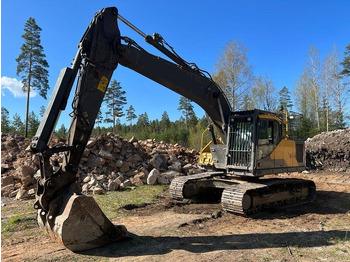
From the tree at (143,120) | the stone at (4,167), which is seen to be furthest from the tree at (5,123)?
the tree at (143,120)

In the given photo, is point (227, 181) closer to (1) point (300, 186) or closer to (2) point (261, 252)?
(1) point (300, 186)

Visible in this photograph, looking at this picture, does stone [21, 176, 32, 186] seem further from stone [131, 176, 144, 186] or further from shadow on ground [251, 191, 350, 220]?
shadow on ground [251, 191, 350, 220]

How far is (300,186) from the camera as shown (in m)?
8.92

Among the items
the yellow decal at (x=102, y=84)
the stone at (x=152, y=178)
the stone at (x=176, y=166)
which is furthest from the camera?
the stone at (x=176, y=166)

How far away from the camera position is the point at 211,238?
5.46 metres

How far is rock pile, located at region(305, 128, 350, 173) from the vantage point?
54.9 feet

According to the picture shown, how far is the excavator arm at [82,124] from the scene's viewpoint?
451cm

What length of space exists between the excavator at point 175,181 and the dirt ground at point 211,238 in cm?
35

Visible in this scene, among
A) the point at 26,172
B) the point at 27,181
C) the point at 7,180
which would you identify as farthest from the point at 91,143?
the point at 7,180

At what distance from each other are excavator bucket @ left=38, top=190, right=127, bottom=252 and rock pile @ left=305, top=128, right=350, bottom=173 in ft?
52.5

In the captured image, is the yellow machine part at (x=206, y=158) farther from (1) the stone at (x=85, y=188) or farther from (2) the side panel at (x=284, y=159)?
(1) the stone at (x=85, y=188)

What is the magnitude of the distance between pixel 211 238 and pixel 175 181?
3.40 m

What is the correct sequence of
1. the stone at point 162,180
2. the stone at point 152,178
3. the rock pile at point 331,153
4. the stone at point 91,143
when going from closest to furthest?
the stone at point 152,178 → the stone at point 162,180 → the stone at point 91,143 → the rock pile at point 331,153

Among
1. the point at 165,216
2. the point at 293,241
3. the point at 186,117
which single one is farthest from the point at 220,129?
the point at 186,117
